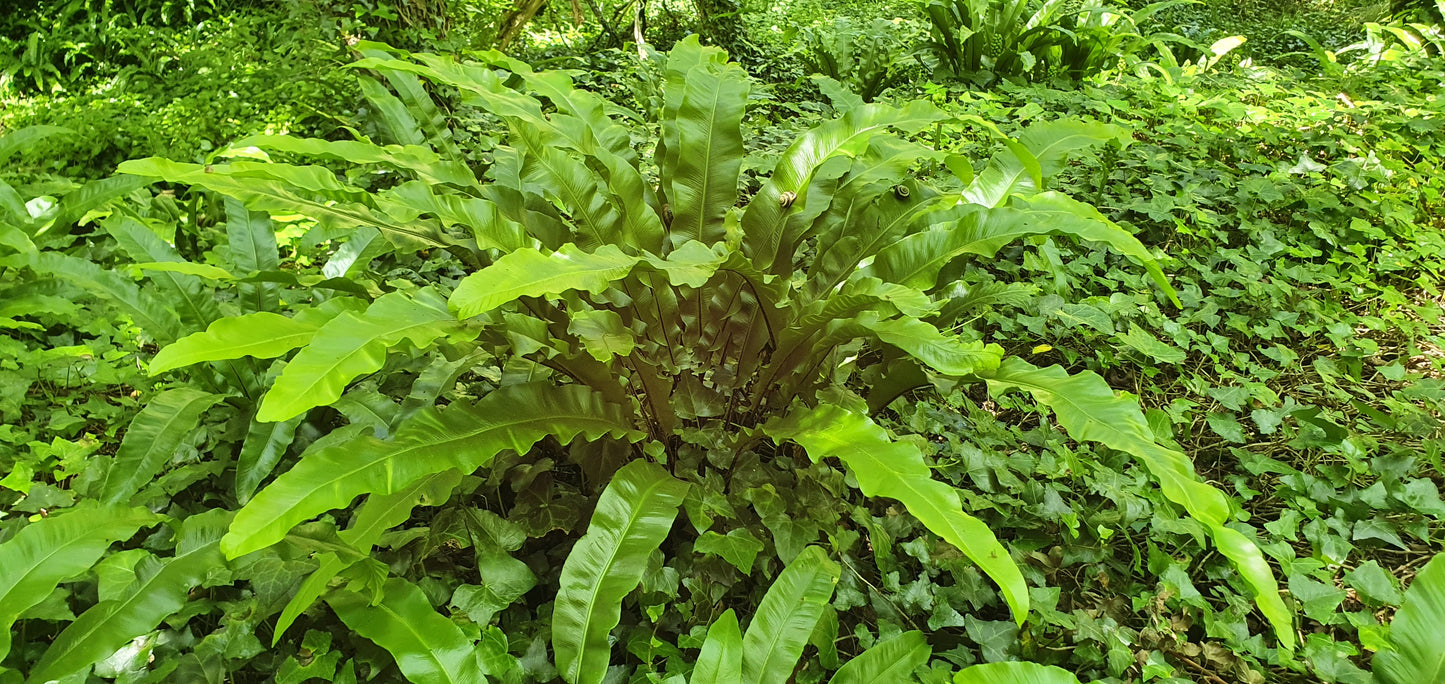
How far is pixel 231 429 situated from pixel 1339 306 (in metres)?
3.34

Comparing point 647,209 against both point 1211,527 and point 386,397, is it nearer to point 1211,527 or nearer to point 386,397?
point 386,397

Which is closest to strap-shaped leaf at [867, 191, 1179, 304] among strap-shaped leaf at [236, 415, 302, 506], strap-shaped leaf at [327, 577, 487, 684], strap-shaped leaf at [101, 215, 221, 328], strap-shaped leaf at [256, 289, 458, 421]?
strap-shaped leaf at [256, 289, 458, 421]

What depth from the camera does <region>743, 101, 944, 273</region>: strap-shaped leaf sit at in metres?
1.74

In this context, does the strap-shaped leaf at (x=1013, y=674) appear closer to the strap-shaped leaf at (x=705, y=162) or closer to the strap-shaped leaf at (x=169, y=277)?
the strap-shaped leaf at (x=705, y=162)

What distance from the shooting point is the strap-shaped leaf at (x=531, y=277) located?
1176 millimetres

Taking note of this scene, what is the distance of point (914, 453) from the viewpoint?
4.25ft

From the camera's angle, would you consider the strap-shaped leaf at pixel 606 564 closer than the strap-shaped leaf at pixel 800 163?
Yes

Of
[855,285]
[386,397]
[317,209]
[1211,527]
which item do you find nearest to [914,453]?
[855,285]

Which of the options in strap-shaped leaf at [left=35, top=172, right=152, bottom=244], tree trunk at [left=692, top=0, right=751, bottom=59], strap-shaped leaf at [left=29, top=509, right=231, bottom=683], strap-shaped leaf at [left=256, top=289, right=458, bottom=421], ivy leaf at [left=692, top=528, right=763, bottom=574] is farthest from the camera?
tree trunk at [left=692, top=0, right=751, bottom=59]

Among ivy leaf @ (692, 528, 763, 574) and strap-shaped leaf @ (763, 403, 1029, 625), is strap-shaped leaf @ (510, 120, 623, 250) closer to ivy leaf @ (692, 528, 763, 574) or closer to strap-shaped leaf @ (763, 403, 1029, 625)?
strap-shaped leaf @ (763, 403, 1029, 625)

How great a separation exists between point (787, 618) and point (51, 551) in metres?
1.27

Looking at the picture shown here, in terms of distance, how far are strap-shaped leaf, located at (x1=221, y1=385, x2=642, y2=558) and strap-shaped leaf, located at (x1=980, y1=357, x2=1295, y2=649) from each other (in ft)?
2.57

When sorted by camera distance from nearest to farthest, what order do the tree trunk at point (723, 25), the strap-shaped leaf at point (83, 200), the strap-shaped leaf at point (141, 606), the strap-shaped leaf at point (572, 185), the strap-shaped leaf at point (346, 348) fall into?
the strap-shaped leaf at point (346, 348) → the strap-shaped leaf at point (141, 606) → the strap-shaped leaf at point (572, 185) → the strap-shaped leaf at point (83, 200) → the tree trunk at point (723, 25)

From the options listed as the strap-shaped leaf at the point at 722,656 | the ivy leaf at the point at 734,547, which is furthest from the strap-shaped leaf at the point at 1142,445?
the strap-shaped leaf at the point at 722,656
